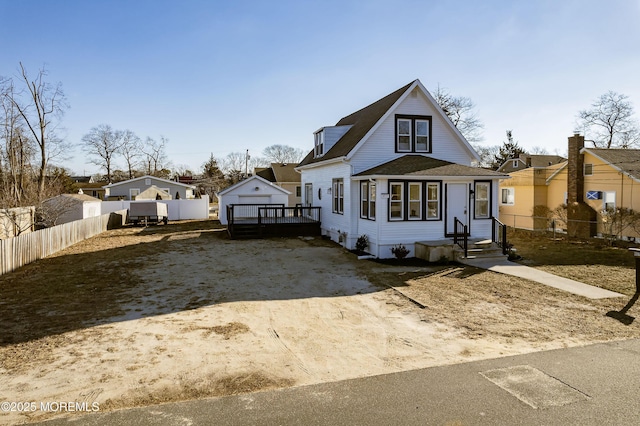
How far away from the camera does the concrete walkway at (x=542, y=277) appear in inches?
393

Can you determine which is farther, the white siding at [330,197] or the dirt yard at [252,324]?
the white siding at [330,197]

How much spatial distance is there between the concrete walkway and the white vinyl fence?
27.6 meters

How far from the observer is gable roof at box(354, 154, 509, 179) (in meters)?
14.8

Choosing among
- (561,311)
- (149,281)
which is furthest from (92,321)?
(561,311)

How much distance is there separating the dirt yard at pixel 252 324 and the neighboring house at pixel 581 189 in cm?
990

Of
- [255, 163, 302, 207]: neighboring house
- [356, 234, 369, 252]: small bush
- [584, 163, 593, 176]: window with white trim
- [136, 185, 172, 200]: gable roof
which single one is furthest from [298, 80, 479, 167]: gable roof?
[255, 163, 302, 207]: neighboring house

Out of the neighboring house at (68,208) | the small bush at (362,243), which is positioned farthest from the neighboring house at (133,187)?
the small bush at (362,243)

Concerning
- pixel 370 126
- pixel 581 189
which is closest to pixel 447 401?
pixel 370 126

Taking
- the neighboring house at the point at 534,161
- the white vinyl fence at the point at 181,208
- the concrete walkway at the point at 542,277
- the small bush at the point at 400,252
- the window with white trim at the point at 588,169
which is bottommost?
the concrete walkway at the point at 542,277

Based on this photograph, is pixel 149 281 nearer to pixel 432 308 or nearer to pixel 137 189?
pixel 432 308

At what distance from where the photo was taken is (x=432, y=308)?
29.1 feet

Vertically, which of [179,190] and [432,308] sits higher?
[179,190]

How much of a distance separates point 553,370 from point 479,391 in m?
1.44

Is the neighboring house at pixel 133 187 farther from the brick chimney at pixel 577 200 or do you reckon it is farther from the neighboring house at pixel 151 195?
the brick chimney at pixel 577 200
